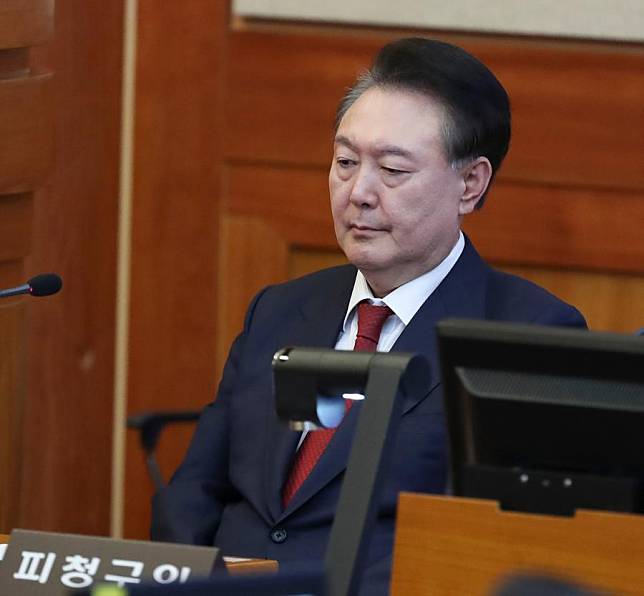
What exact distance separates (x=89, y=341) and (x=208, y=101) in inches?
25.7

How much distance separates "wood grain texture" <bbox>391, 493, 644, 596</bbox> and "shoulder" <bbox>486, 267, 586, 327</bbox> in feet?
2.57

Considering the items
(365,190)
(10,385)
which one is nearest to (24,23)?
(10,385)

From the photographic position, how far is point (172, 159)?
3.62 m

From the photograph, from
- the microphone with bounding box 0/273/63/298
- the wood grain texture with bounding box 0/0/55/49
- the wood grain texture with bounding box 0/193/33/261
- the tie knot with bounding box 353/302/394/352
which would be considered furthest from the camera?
the wood grain texture with bounding box 0/193/33/261

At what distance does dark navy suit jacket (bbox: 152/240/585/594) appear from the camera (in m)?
2.20

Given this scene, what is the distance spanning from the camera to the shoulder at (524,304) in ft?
7.38

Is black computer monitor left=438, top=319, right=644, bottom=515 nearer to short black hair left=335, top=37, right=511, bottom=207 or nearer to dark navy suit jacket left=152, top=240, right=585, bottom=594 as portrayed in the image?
dark navy suit jacket left=152, top=240, right=585, bottom=594

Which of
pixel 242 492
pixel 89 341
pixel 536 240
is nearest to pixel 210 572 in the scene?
pixel 242 492

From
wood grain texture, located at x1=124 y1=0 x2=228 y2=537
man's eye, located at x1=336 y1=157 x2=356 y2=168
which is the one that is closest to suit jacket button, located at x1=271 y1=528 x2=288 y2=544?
man's eye, located at x1=336 y1=157 x2=356 y2=168

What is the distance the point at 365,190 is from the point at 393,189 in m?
0.04

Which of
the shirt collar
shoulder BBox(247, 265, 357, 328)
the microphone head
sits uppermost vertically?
the microphone head

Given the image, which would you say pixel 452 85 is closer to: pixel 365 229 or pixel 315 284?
pixel 365 229

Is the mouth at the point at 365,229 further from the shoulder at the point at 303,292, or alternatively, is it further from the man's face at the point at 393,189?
the shoulder at the point at 303,292

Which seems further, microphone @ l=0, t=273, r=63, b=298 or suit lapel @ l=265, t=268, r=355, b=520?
suit lapel @ l=265, t=268, r=355, b=520
